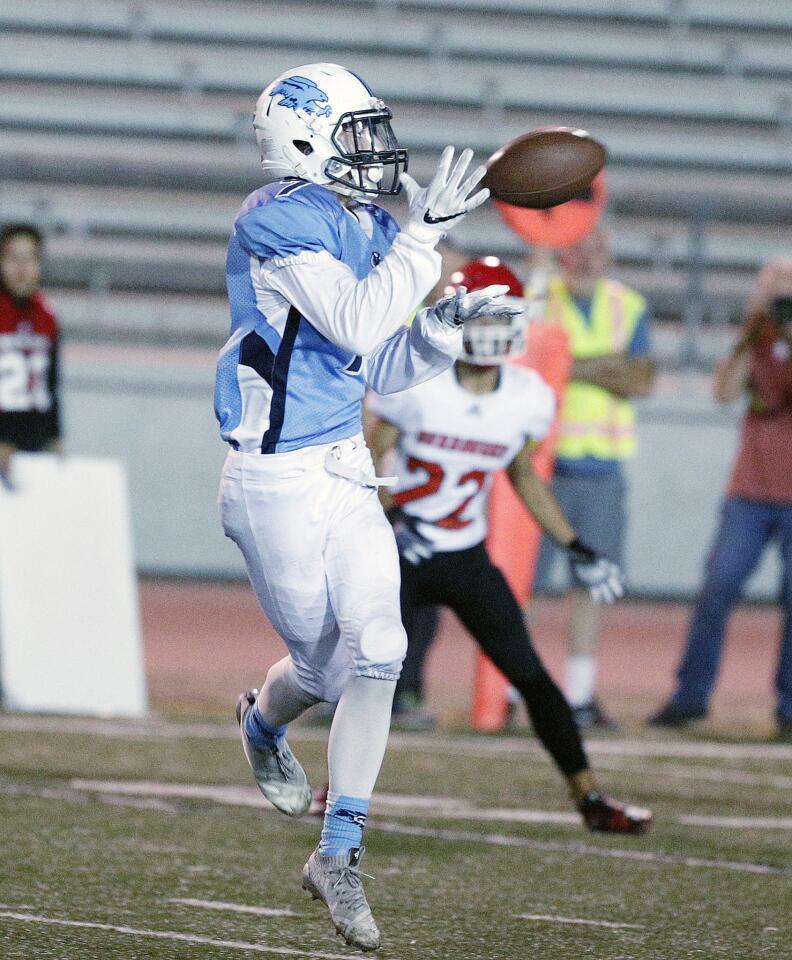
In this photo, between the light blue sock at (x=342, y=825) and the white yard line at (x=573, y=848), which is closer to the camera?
the light blue sock at (x=342, y=825)

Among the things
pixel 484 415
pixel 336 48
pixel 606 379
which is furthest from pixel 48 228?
pixel 484 415

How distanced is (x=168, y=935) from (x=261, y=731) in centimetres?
50

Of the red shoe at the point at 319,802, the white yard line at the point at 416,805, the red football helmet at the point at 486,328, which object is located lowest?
the white yard line at the point at 416,805

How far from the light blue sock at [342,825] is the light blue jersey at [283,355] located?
2.04 ft

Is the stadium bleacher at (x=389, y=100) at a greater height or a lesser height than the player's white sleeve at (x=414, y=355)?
greater

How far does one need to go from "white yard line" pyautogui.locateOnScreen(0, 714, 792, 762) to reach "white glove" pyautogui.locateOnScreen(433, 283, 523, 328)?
2.84 metres

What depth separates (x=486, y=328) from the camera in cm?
513

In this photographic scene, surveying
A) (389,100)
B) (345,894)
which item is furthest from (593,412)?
(389,100)

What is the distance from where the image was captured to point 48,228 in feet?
36.0

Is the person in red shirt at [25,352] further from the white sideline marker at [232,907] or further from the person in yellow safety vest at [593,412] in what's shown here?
the white sideline marker at [232,907]

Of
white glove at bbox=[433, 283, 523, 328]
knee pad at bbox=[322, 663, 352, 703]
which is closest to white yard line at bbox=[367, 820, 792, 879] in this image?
knee pad at bbox=[322, 663, 352, 703]

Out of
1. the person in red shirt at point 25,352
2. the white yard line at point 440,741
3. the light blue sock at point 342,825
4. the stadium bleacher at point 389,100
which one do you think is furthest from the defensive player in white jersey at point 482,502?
the stadium bleacher at point 389,100

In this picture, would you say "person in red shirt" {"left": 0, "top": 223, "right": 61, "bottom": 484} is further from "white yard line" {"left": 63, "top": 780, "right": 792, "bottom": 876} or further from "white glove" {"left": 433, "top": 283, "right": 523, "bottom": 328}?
"white glove" {"left": 433, "top": 283, "right": 523, "bottom": 328}

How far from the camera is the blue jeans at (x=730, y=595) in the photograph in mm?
6621
